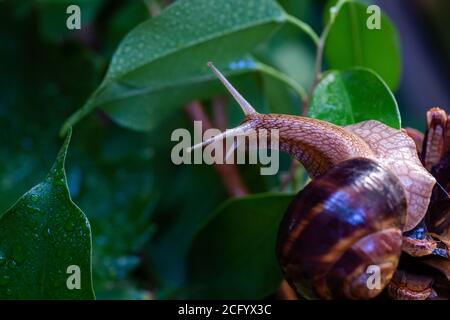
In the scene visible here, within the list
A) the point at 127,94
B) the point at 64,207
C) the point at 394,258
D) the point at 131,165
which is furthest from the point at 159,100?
the point at 394,258

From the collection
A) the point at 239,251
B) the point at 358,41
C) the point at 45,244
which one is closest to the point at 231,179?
the point at 239,251

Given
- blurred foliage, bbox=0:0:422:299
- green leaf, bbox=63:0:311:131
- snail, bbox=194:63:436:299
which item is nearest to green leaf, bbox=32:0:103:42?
blurred foliage, bbox=0:0:422:299

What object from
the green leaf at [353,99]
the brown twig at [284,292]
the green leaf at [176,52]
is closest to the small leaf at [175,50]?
the green leaf at [176,52]

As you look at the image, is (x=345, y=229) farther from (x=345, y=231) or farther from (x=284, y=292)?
(x=284, y=292)

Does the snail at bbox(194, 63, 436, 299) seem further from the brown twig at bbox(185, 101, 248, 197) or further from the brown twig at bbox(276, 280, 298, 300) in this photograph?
the brown twig at bbox(185, 101, 248, 197)

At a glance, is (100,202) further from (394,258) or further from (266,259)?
(394,258)
